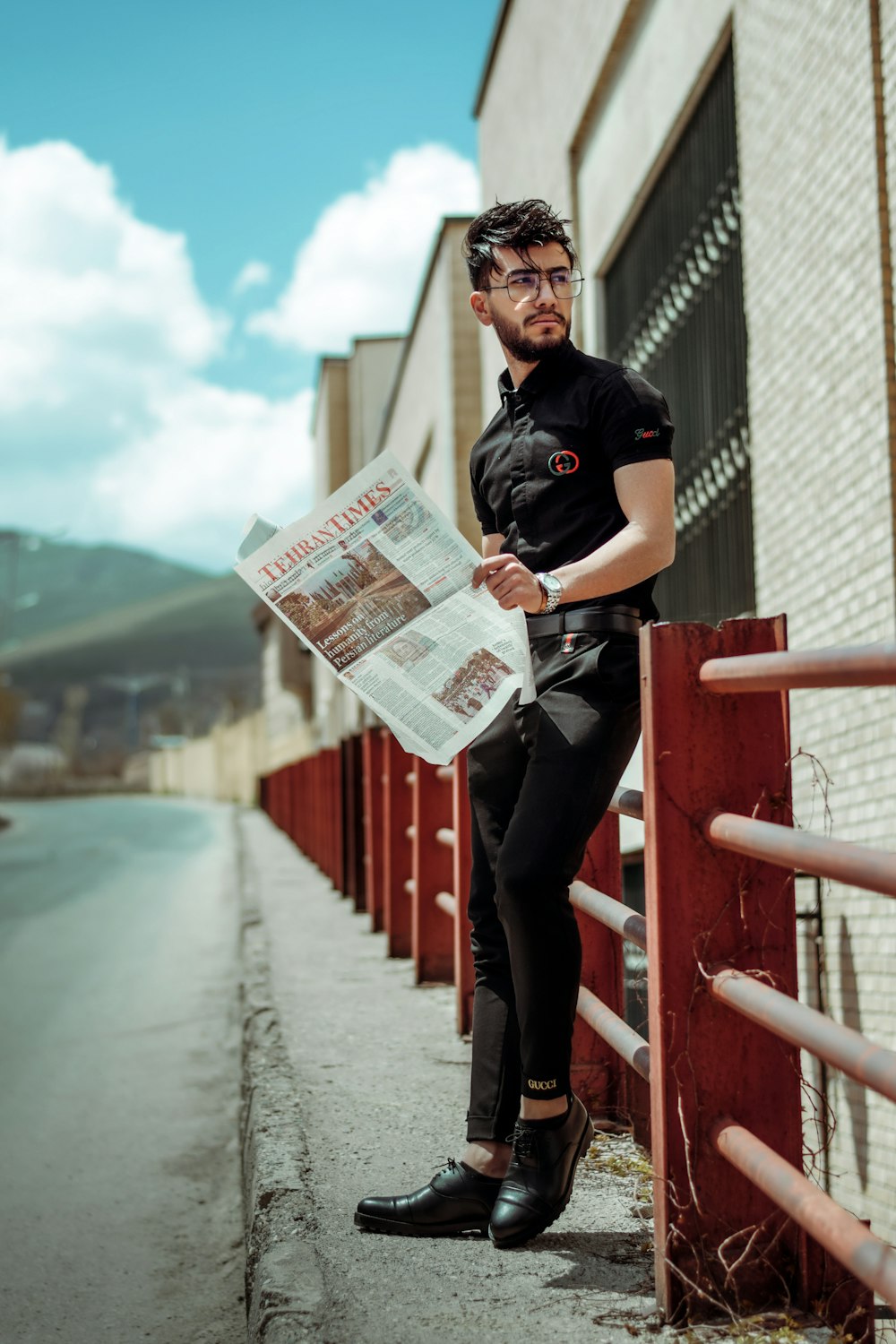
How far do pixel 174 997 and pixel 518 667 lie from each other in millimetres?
6242

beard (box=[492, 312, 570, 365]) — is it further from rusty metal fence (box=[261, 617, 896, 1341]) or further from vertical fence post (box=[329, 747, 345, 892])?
vertical fence post (box=[329, 747, 345, 892])

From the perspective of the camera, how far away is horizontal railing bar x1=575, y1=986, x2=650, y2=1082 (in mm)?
2721

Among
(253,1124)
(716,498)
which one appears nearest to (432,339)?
(716,498)

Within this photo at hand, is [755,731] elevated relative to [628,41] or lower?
lower

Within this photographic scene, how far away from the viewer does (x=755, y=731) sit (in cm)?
243

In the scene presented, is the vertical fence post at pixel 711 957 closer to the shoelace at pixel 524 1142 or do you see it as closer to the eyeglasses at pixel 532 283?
the shoelace at pixel 524 1142

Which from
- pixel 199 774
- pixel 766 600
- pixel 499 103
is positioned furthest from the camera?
pixel 199 774

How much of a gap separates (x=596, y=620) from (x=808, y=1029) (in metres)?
0.98

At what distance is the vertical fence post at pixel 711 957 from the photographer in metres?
2.41

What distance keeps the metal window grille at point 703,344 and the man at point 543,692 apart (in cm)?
735

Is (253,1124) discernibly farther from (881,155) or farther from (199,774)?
(199,774)

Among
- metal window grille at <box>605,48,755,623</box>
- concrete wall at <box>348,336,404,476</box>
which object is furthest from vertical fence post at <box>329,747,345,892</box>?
concrete wall at <box>348,336,404,476</box>

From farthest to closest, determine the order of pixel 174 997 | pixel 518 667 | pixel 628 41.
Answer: pixel 628 41
pixel 174 997
pixel 518 667

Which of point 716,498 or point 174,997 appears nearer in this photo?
point 174,997
